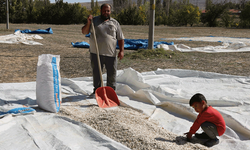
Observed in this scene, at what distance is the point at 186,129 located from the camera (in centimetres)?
268

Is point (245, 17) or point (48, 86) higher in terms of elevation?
point (245, 17)

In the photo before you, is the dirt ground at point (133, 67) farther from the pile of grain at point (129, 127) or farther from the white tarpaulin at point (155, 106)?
the white tarpaulin at point (155, 106)

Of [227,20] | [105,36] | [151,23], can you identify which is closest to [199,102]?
[105,36]

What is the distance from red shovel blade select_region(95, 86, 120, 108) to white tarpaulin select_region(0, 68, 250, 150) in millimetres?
166

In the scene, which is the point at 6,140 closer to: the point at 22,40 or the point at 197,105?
the point at 197,105

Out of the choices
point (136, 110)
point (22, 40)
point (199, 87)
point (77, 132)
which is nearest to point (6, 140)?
point (77, 132)

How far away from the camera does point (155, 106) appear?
335cm

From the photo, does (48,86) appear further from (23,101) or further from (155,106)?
(155,106)

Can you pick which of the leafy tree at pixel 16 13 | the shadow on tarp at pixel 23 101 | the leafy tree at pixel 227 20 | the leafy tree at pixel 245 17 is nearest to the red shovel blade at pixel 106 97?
the shadow on tarp at pixel 23 101

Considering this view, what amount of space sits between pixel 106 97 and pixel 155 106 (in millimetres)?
681

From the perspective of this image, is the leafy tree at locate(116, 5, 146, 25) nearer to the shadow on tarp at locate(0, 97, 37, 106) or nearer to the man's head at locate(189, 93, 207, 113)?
the shadow on tarp at locate(0, 97, 37, 106)

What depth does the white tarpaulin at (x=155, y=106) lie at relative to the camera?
233 centimetres

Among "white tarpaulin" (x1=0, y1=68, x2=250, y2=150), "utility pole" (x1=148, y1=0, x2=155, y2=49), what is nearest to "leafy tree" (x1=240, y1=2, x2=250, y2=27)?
"utility pole" (x1=148, y1=0, x2=155, y2=49)

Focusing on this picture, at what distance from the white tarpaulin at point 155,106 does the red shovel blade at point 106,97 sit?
166 millimetres
